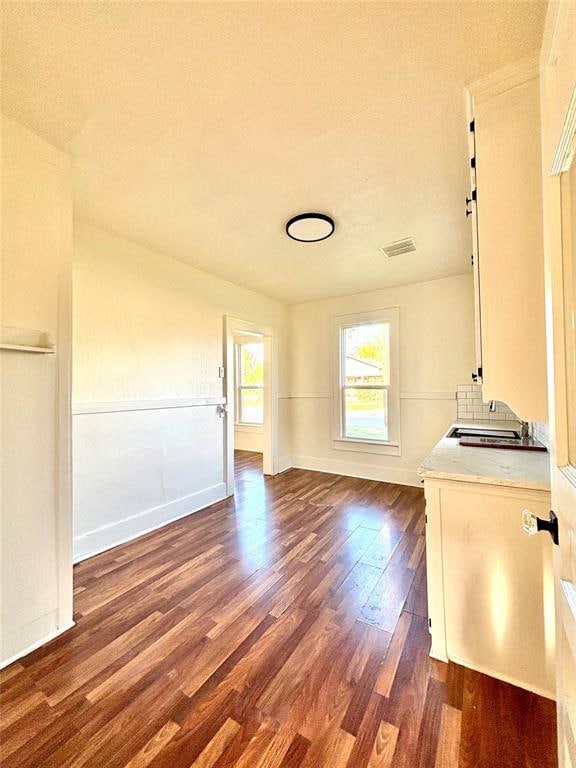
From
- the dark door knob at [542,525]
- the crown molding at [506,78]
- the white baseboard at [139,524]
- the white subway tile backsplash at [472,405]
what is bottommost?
the white baseboard at [139,524]

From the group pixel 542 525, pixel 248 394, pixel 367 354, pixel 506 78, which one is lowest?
pixel 542 525

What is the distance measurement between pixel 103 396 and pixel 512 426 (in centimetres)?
361

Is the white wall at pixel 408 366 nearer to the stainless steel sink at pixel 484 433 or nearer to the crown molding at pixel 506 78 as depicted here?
the stainless steel sink at pixel 484 433

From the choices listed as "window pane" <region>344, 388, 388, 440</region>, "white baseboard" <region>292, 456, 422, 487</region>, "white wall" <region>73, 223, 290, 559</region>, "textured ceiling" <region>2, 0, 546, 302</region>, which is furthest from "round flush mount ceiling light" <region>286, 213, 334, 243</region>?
"white baseboard" <region>292, 456, 422, 487</region>

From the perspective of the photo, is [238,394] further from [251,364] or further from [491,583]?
[491,583]

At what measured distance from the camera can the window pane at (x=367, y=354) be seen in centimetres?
405

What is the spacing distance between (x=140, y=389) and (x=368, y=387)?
285cm

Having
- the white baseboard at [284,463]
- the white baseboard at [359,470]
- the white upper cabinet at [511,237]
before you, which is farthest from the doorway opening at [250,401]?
the white upper cabinet at [511,237]

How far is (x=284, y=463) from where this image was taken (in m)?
4.54

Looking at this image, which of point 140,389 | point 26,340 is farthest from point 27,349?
point 140,389

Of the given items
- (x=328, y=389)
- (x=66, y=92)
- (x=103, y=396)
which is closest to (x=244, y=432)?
(x=328, y=389)

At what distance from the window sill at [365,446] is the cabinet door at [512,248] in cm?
287

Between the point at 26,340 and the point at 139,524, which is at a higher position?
the point at 26,340

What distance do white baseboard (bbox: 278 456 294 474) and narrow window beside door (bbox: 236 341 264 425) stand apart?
138 centimetres
